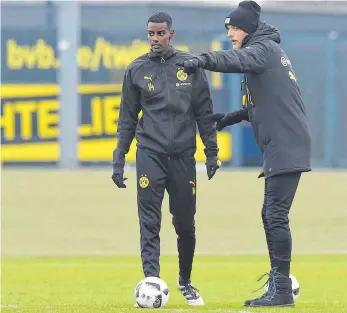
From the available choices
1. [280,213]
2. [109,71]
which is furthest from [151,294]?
[109,71]

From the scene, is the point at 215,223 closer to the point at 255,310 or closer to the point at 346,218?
the point at 346,218

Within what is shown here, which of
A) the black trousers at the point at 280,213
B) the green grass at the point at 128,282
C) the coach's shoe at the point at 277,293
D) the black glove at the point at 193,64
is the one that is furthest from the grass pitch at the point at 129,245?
the black glove at the point at 193,64

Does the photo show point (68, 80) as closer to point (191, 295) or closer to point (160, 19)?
point (191, 295)

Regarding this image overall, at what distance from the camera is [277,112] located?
8516mm

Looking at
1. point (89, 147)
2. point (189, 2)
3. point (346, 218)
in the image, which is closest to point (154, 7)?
point (189, 2)

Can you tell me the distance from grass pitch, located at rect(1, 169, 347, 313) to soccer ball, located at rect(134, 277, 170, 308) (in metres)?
0.10

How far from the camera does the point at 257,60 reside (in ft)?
27.6

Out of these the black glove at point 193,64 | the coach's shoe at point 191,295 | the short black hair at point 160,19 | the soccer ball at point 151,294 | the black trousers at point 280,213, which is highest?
the short black hair at point 160,19

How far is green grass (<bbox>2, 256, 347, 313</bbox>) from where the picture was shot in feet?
29.6

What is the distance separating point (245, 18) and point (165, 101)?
0.87m

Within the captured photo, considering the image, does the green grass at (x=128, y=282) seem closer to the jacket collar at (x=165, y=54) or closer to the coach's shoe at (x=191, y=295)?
the coach's shoe at (x=191, y=295)

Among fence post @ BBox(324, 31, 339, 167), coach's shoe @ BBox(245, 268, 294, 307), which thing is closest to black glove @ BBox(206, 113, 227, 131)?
coach's shoe @ BBox(245, 268, 294, 307)

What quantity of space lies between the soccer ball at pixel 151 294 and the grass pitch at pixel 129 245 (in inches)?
3.9

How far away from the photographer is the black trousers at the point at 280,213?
8523 millimetres
